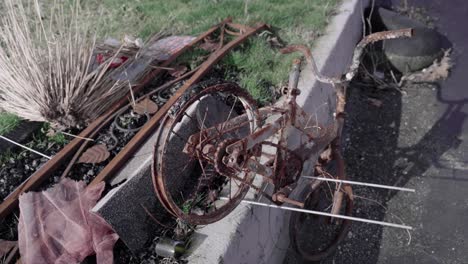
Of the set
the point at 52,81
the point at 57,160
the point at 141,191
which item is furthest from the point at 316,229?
the point at 52,81

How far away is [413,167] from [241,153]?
275cm

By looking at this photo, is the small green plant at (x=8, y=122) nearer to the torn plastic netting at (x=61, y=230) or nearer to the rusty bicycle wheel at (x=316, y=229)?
the torn plastic netting at (x=61, y=230)

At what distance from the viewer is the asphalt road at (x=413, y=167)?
13.2ft

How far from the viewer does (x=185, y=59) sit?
15.7 feet

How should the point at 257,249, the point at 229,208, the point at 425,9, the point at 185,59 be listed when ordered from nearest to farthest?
the point at 229,208 → the point at 257,249 → the point at 185,59 → the point at 425,9

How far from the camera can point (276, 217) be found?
377cm

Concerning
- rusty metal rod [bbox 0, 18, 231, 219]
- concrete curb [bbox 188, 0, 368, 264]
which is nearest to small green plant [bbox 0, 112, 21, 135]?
rusty metal rod [bbox 0, 18, 231, 219]

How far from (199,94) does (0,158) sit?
213cm

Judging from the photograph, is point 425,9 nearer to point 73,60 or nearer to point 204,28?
point 204,28

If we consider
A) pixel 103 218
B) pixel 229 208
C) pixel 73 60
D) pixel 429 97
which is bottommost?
pixel 429 97

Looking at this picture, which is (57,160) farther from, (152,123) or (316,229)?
(316,229)

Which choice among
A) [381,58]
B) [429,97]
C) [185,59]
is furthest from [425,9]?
[185,59]

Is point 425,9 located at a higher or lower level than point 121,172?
lower

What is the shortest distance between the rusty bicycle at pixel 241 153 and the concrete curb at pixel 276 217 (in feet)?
0.48
